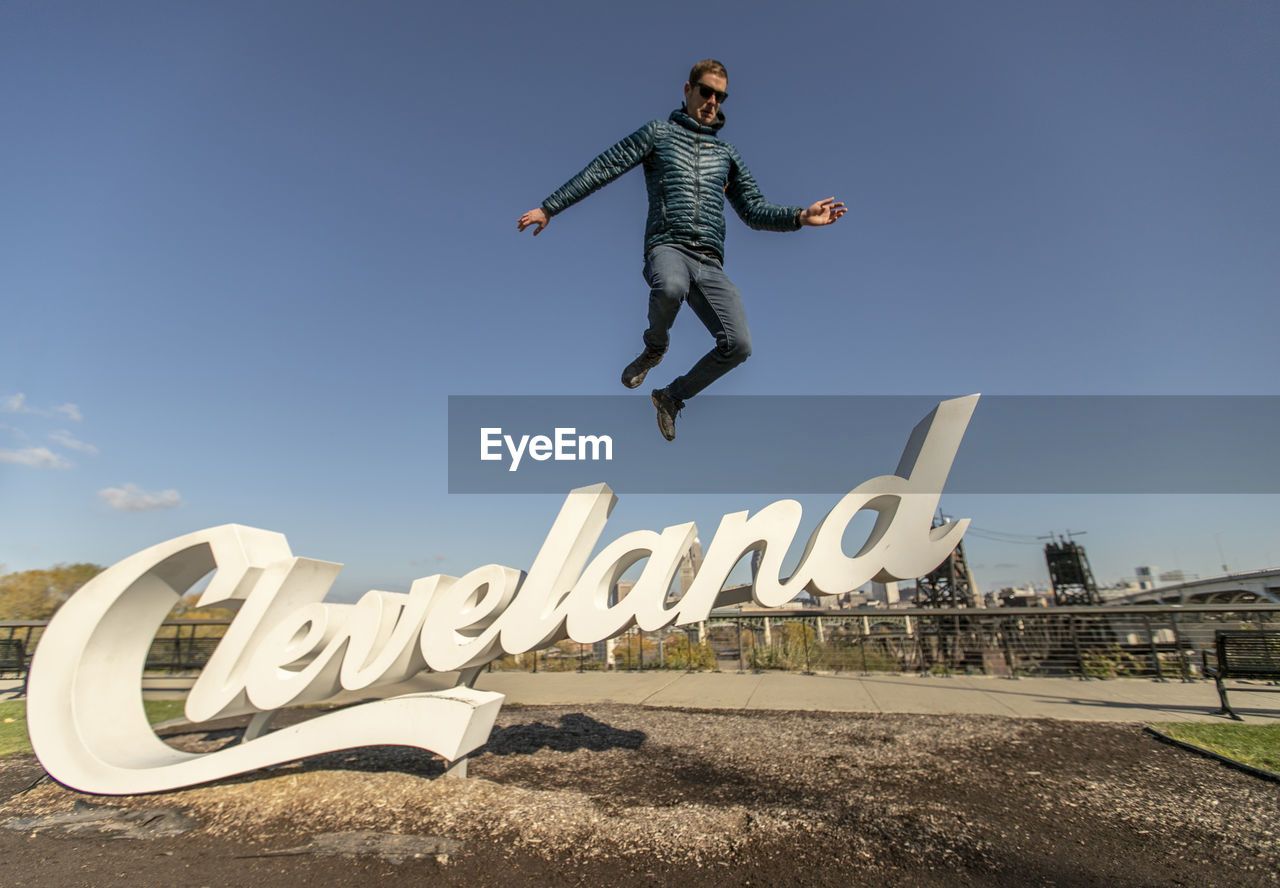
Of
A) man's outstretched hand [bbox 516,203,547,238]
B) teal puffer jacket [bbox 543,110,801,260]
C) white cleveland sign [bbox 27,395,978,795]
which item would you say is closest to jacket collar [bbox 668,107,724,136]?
teal puffer jacket [bbox 543,110,801,260]

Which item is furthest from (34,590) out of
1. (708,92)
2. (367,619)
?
(708,92)

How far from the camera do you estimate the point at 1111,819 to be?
4500mm

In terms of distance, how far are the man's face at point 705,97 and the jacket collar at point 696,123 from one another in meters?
0.03

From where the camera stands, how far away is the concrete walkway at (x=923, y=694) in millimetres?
8352

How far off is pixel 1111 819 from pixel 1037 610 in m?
6.87

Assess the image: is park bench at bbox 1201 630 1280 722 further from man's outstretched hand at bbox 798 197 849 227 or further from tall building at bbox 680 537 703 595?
man's outstretched hand at bbox 798 197 849 227

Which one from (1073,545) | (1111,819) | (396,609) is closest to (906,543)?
(1111,819)

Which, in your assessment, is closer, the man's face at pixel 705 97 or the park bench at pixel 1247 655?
the man's face at pixel 705 97

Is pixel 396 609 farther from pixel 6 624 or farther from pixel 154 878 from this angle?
pixel 6 624

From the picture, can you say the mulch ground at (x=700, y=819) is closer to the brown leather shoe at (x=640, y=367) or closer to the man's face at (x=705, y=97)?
the brown leather shoe at (x=640, y=367)

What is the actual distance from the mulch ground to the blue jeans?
333 cm

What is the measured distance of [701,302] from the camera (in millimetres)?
4082

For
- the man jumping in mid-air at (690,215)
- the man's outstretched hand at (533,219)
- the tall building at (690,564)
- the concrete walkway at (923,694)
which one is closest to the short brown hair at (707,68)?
the man jumping in mid-air at (690,215)

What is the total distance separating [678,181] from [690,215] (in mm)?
286
